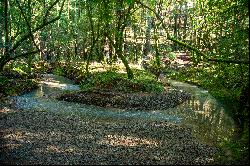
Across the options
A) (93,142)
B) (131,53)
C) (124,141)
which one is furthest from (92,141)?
(131,53)

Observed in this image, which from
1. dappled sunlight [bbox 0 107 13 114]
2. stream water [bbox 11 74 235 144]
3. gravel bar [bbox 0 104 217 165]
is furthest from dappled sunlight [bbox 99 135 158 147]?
dappled sunlight [bbox 0 107 13 114]

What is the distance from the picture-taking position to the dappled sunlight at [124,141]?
627 inches

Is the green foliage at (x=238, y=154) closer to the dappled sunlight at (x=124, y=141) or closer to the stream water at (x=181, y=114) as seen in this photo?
the stream water at (x=181, y=114)

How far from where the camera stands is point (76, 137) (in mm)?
16609

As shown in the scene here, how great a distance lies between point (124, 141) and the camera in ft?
53.6

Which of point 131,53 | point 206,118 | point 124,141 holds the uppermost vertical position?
point 131,53

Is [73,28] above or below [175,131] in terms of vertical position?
above

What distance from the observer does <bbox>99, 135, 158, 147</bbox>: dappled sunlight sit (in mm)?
15930

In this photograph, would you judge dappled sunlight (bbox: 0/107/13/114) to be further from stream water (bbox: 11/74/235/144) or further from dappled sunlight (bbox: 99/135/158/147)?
dappled sunlight (bbox: 99/135/158/147)

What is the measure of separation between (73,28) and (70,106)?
3318 centimetres

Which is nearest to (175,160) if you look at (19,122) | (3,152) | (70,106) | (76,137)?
(76,137)

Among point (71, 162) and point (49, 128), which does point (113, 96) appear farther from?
point (71, 162)

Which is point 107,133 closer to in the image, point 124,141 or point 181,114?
point 124,141

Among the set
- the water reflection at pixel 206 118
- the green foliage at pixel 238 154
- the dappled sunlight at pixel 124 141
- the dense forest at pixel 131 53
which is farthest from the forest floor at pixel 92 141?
the dense forest at pixel 131 53
